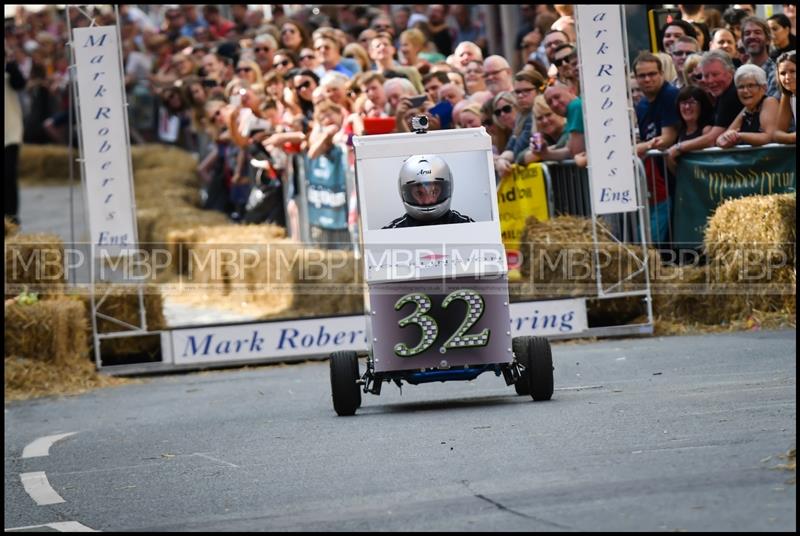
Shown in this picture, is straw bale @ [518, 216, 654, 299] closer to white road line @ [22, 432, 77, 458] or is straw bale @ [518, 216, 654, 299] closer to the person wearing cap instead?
the person wearing cap

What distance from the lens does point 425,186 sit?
40.1 ft

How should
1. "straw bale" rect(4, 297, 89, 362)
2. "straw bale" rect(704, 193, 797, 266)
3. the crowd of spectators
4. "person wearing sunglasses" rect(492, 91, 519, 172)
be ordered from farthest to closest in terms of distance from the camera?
"person wearing sunglasses" rect(492, 91, 519, 172)
"straw bale" rect(4, 297, 89, 362)
the crowd of spectators
"straw bale" rect(704, 193, 797, 266)

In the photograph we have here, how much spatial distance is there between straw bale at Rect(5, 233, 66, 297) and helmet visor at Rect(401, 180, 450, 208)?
7.30m

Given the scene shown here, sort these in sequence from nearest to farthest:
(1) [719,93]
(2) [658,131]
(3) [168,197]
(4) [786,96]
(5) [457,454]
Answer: (5) [457,454] → (4) [786,96] → (1) [719,93] → (2) [658,131] → (3) [168,197]

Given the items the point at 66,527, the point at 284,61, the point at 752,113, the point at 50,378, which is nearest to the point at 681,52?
the point at 752,113

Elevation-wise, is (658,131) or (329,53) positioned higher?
(329,53)

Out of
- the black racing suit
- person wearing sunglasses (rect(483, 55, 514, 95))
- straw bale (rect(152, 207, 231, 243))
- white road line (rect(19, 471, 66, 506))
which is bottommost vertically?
white road line (rect(19, 471, 66, 506))

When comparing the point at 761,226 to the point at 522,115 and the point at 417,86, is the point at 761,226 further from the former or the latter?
the point at 417,86

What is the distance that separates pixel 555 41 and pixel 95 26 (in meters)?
5.13

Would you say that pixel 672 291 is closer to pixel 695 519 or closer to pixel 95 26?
pixel 95 26

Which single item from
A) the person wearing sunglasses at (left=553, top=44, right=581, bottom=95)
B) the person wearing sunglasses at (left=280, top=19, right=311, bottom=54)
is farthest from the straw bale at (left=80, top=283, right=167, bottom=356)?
the person wearing sunglasses at (left=280, top=19, right=311, bottom=54)

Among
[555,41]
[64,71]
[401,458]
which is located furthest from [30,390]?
[64,71]

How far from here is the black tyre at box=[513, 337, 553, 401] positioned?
1216cm

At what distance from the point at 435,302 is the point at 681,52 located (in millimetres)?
7084
